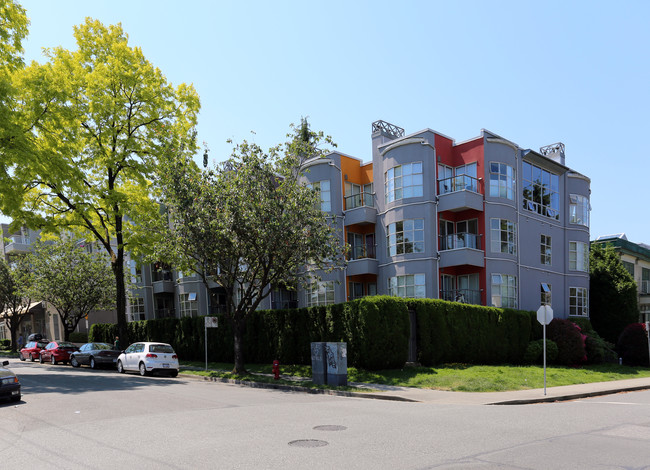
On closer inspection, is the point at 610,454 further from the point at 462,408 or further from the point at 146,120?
the point at 146,120

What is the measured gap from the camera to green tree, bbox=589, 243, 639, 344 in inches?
1442

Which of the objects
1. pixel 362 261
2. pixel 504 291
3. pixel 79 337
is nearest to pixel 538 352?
pixel 504 291

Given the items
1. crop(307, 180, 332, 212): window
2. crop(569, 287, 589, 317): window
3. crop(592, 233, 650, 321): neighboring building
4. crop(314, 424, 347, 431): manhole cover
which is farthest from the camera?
crop(592, 233, 650, 321): neighboring building

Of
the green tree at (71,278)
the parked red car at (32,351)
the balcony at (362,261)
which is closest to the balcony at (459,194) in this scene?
the balcony at (362,261)

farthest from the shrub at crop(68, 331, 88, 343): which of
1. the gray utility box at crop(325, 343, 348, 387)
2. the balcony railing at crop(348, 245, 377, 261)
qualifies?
the gray utility box at crop(325, 343, 348, 387)

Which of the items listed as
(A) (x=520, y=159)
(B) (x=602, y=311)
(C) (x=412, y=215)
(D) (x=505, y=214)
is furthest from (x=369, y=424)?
(B) (x=602, y=311)

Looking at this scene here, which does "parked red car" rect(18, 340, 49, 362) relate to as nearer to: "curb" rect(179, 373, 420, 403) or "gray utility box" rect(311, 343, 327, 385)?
"curb" rect(179, 373, 420, 403)

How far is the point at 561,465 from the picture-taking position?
275 inches

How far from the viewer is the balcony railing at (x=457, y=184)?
2973 centimetres

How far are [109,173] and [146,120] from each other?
338 centimetres

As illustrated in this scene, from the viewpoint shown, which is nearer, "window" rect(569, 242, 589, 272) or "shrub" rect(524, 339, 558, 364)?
"shrub" rect(524, 339, 558, 364)

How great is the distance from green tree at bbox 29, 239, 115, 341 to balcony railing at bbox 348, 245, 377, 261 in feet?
63.2

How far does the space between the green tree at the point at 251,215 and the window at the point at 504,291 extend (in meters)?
11.6

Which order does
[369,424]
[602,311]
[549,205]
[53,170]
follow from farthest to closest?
[602,311] < [549,205] < [53,170] < [369,424]
